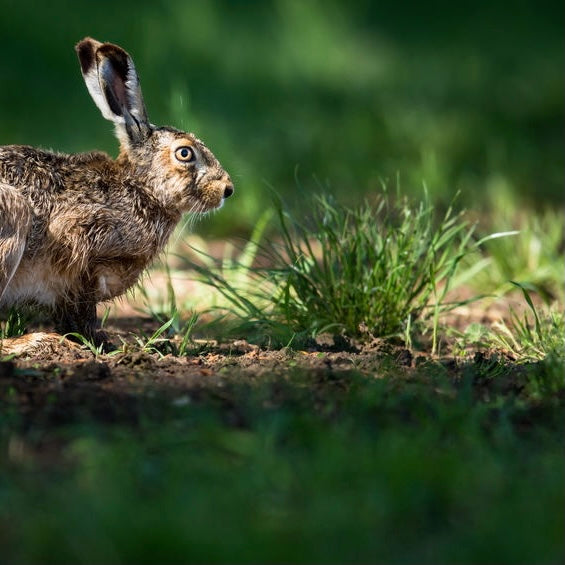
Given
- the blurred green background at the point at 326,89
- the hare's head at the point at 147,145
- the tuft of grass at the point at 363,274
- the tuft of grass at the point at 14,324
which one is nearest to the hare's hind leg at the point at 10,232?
the tuft of grass at the point at 14,324

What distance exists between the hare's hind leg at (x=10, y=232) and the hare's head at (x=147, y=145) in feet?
2.53

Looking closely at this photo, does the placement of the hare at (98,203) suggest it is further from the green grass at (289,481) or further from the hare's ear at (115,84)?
the green grass at (289,481)

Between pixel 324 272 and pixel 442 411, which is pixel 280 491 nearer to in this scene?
pixel 442 411

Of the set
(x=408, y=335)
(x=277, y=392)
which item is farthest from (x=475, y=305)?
(x=277, y=392)

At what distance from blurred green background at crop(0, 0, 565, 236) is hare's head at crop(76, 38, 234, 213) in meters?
1.03

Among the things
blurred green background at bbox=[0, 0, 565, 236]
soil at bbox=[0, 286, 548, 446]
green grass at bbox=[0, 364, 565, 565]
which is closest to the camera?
green grass at bbox=[0, 364, 565, 565]

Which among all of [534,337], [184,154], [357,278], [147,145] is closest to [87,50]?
[147,145]

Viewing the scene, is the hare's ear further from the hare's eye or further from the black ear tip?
the hare's eye

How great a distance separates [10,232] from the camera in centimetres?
500

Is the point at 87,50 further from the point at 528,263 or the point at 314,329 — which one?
the point at 528,263

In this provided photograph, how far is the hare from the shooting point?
5.21 meters

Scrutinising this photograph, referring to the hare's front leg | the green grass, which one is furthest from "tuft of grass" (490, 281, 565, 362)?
the hare's front leg

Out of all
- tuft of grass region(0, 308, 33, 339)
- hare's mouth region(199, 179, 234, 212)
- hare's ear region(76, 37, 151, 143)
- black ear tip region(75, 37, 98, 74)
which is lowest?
tuft of grass region(0, 308, 33, 339)

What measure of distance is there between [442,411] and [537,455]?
42 centimetres
